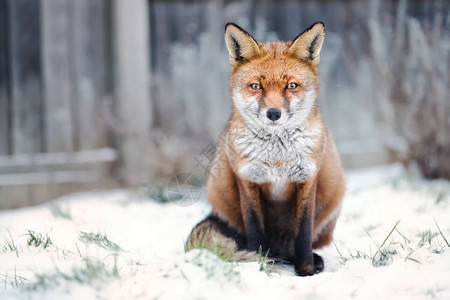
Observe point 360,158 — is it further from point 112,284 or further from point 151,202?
point 112,284

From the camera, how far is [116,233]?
3.08 metres

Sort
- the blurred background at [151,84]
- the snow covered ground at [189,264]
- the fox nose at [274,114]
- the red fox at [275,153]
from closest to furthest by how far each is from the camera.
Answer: the snow covered ground at [189,264] < the fox nose at [274,114] < the red fox at [275,153] < the blurred background at [151,84]

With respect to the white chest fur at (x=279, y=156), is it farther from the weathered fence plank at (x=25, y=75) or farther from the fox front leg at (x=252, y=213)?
the weathered fence plank at (x=25, y=75)

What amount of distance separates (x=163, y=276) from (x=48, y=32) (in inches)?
156

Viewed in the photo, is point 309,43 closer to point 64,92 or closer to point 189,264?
point 189,264

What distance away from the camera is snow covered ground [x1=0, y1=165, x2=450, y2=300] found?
1909 mm

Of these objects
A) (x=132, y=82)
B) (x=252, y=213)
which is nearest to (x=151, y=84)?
(x=132, y=82)

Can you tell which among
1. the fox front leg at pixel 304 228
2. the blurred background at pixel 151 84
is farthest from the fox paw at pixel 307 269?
the blurred background at pixel 151 84

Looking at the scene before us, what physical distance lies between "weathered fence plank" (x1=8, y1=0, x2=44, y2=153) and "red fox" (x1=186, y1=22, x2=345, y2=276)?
10.3ft

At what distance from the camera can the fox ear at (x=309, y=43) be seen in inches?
98.7

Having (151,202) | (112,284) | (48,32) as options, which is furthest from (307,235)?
(48,32)

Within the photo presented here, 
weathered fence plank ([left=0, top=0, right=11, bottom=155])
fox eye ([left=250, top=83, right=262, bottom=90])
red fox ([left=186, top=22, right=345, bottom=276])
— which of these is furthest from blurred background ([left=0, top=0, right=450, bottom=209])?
fox eye ([left=250, top=83, right=262, bottom=90])

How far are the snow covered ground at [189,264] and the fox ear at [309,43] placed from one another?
1.18 metres

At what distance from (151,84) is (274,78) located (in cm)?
311
